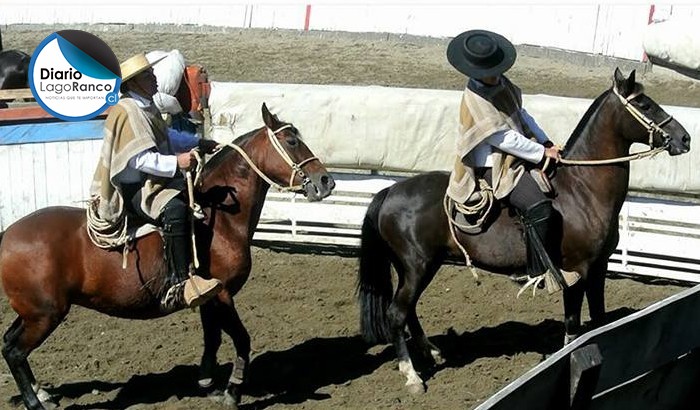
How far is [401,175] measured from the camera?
12477 mm

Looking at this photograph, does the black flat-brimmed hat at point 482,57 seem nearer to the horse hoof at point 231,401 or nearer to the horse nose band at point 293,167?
the horse nose band at point 293,167

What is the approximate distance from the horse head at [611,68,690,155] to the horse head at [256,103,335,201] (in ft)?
7.52

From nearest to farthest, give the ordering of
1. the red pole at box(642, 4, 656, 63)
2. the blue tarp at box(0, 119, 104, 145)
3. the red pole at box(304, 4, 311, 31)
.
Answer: the blue tarp at box(0, 119, 104, 145)
the red pole at box(642, 4, 656, 63)
the red pole at box(304, 4, 311, 31)

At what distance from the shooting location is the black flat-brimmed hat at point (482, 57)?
7.95 meters

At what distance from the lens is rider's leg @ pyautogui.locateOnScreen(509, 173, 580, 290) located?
26.2 ft

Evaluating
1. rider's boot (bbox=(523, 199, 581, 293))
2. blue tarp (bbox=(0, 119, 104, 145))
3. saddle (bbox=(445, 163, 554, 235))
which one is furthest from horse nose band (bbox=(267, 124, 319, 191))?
blue tarp (bbox=(0, 119, 104, 145))

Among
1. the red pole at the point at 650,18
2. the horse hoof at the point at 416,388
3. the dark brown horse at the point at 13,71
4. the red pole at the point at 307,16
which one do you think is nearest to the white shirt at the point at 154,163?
the horse hoof at the point at 416,388

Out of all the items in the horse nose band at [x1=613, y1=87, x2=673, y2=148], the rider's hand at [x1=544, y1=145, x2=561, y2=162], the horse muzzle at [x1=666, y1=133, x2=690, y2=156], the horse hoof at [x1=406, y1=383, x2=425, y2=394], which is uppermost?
the horse nose band at [x1=613, y1=87, x2=673, y2=148]

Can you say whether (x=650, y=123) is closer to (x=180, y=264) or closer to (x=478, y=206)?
(x=478, y=206)

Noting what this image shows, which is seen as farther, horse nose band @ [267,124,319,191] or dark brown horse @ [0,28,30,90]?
dark brown horse @ [0,28,30,90]

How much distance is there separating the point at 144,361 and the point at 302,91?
4.02 m

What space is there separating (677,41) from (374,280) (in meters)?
10.7

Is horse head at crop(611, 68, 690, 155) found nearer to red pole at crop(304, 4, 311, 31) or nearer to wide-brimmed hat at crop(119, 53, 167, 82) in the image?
wide-brimmed hat at crop(119, 53, 167, 82)

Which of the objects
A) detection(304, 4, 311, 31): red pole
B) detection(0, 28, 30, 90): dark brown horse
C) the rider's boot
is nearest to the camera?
the rider's boot
